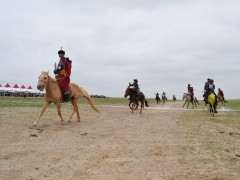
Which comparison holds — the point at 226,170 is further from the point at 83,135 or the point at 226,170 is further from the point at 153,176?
the point at 83,135

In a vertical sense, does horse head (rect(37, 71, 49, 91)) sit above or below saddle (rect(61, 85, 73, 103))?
above

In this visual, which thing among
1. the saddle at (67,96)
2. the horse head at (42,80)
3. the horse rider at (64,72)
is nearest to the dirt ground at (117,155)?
the horse head at (42,80)

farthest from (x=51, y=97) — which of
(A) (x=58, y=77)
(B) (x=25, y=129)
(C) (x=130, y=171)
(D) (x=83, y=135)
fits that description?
(C) (x=130, y=171)

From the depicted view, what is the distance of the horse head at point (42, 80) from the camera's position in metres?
12.6

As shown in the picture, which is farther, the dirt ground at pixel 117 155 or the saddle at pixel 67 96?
the saddle at pixel 67 96

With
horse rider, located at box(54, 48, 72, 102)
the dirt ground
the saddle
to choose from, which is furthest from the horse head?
the dirt ground

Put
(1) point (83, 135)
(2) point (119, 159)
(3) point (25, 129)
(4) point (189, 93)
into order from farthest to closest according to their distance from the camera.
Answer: (4) point (189, 93) → (3) point (25, 129) → (1) point (83, 135) → (2) point (119, 159)

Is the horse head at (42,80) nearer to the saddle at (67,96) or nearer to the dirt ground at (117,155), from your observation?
the saddle at (67,96)

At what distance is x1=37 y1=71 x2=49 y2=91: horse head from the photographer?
12.6 metres

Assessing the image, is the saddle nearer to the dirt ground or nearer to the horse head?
the horse head

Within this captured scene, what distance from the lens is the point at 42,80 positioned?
1276 cm

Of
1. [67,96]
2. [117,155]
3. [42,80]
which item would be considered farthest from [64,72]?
[117,155]

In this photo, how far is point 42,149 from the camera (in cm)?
812

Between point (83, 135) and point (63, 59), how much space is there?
4.46 m
